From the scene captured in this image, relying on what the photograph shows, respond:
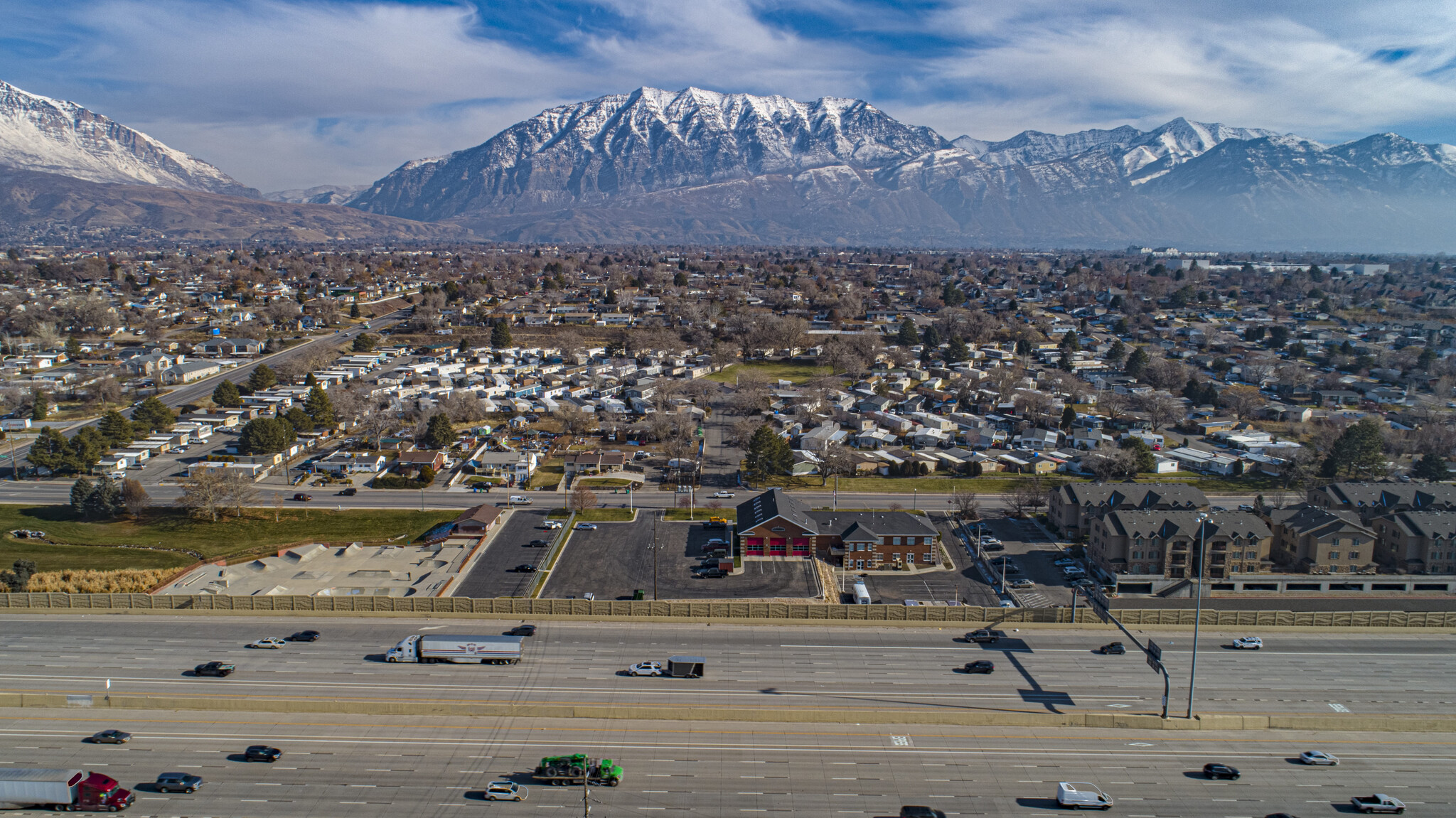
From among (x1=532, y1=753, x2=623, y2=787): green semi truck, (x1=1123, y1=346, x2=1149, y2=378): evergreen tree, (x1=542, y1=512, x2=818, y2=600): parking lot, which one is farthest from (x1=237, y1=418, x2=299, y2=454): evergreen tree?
(x1=1123, y1=346, x2=1149, y2=378): evergreen tree

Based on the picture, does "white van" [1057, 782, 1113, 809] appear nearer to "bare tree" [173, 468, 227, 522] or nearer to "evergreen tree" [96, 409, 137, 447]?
"bare tree" [173, 468, 227, 522]

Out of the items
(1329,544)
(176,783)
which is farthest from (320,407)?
(1329,544)

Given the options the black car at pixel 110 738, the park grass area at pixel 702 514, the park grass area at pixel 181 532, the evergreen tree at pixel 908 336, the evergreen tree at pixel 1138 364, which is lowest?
the park grass area at pixel 181 532

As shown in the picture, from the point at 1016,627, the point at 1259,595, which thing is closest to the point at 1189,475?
the point at 1259,595

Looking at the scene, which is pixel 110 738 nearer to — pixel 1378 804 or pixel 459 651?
pixel 459 651

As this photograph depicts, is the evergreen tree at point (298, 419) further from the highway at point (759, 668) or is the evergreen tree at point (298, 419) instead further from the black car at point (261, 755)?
the black car at point (261, 755)

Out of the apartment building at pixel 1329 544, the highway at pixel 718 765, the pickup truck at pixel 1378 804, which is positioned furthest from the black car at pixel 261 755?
the apartment building at pixel 1329 544
